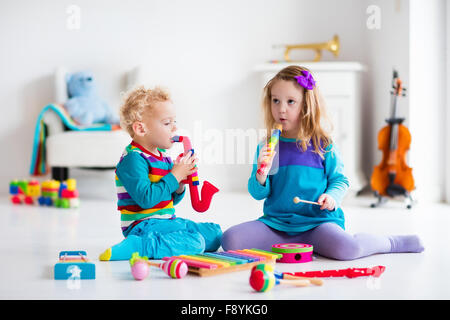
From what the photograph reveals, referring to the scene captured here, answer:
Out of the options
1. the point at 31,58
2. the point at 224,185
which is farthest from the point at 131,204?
the point at 31,58

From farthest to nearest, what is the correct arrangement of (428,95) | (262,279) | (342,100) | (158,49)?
(158,49) → (342,100) → (428,95) → (262,279)

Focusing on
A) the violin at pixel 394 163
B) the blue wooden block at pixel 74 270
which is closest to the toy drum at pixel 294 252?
the blue wooden block at pixel 74 270

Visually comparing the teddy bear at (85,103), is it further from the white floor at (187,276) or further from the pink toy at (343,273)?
the pink toy at (343,273)

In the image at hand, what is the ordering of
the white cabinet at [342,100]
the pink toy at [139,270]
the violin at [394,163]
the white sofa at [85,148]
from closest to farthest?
the pink toy at [139,270] → the violin at [394,163] → the white sofa at [85,148] → the white cabinet at [342,100]

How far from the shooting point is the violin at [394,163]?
3.19 m

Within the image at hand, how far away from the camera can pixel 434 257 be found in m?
1.86

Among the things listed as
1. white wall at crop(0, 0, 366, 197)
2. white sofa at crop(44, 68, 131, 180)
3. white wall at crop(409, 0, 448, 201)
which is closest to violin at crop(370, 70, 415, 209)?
white wall at crop(409, 0, 448, 201)

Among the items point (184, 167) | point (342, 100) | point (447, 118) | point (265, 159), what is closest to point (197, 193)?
point (184, 167)

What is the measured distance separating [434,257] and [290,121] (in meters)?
0.60

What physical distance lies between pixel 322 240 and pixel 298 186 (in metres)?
0.18

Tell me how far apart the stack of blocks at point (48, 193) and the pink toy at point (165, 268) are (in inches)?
68.5

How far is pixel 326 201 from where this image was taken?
1813mm

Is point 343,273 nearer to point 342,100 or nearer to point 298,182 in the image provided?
point 298,182
